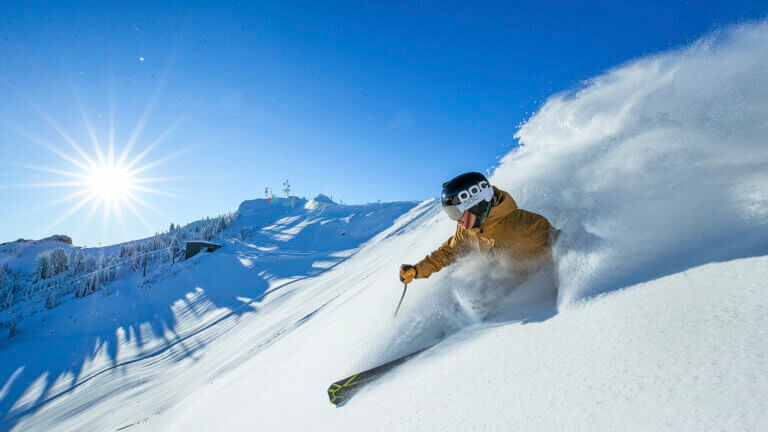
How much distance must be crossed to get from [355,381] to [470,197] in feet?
4.89

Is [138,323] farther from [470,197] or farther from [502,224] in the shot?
[502,224]

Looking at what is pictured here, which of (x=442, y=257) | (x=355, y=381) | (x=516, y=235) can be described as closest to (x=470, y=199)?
(x=516, y=235)

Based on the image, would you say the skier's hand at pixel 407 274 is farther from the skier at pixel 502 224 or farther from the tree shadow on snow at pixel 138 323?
the tree shadow on snow at pixel 138 323

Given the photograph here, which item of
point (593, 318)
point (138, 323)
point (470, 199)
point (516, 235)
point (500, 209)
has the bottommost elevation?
point (593, 318)

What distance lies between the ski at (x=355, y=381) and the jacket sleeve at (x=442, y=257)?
784 millimetres

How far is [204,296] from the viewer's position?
10.4 metres

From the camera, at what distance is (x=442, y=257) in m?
2.65

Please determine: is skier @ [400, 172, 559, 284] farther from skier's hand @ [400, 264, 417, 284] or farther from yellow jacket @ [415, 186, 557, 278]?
skier's hand @ [400, 264, 417, 284]

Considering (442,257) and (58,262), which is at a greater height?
(58,262)

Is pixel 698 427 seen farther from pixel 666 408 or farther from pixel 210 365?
pixel 210 365

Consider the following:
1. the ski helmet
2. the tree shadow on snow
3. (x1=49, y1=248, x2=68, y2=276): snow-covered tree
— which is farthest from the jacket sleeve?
(x1=49, y1=248, x2=68, y2=276): snow-covered tree

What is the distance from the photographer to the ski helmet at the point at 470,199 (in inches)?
86.3

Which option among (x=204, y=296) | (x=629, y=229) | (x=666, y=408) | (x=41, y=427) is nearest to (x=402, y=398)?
(x=666, y=408)

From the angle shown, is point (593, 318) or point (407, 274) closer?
point (593, 318)
